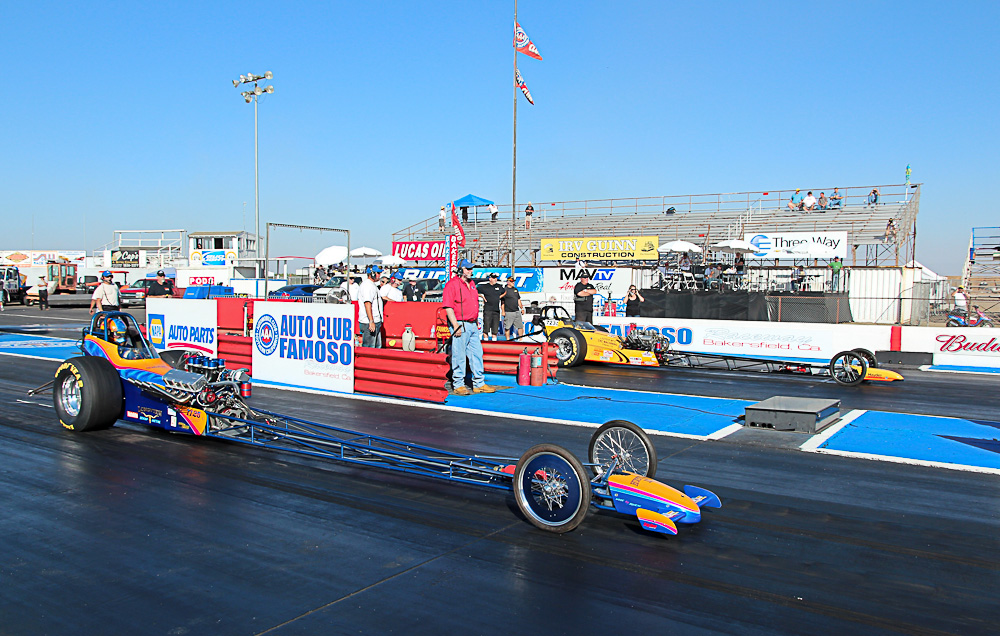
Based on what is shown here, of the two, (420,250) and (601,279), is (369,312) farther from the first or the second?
(420,250)

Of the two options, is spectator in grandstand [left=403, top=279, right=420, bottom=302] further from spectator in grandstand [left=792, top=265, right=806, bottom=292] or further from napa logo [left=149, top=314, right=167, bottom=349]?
spectator in grandstand [left=792, top=265, right=806, bottom=292]

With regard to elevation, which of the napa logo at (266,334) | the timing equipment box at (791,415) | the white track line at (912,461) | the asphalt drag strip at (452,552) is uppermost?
the napa logo at (266,334)

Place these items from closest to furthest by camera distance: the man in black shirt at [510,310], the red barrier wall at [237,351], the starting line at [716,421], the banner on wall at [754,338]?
the starting line at [716,421]
the red barrier wall at [237,351]
the man in black shirt at [510,310]
the banner on wall at [754,338]

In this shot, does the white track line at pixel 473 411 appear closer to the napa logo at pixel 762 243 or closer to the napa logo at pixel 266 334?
the napa logo at pixel 266 334

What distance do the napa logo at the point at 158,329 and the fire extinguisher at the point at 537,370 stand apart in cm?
757

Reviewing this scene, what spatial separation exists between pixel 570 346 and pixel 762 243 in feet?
54.6

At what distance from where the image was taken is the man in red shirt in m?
10.8

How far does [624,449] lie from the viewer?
232 inches

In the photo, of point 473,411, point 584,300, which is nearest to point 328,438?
point 473,411

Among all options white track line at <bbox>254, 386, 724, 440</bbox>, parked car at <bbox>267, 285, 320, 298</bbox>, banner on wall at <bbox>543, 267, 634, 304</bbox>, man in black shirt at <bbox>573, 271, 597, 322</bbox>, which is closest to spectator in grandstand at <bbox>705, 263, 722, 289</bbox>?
banner on wall at <bbox>543, 267, 634, 304</bbox>

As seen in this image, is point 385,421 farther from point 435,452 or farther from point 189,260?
point 189,260

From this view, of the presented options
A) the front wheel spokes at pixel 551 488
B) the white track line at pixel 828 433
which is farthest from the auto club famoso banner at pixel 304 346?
the front wheel spokes at pixel 551 488

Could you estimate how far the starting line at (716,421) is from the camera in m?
7.66

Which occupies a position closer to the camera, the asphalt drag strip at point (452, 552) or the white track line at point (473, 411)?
the asphalt drag strip at point (452, 552)
